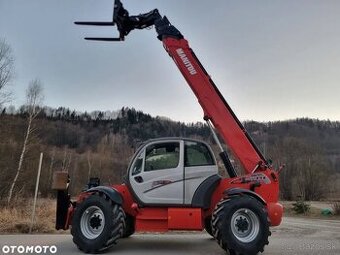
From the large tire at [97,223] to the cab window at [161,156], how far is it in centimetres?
125

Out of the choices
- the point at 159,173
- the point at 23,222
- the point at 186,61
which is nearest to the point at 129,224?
the point at 159,173

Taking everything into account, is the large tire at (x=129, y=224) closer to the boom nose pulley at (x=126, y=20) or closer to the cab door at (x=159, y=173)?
the cab door at (x=159, y=173)

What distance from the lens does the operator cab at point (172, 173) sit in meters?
10.2

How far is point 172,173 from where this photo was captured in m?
10.3

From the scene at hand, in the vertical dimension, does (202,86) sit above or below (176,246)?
above

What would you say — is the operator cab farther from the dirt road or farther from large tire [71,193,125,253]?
the dirt road

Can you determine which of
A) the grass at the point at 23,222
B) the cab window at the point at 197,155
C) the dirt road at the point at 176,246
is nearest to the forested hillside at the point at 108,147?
the grass at the point at 23,222

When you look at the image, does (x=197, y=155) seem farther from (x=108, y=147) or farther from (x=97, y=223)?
(x=108, y=147)

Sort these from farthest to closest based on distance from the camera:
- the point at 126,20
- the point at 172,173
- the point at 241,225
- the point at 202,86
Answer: the point at 126,20, the point at 202,86, the point at 172,173, the point at 241,225

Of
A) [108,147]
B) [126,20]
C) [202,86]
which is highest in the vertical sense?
[108,147]

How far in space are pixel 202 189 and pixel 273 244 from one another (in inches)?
115

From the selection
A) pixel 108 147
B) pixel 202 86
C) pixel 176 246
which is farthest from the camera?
pixel 108 147

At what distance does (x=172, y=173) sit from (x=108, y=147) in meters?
105

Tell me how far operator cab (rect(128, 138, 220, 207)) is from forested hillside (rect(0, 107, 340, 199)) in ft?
91.8
